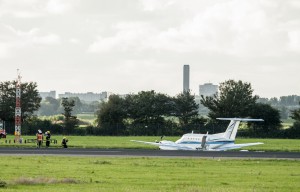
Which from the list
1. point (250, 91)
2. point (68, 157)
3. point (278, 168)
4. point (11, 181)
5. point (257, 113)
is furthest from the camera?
point (250, 91)

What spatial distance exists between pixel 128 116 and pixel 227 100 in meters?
19.7

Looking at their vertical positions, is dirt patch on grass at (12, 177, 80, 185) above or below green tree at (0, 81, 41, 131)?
below

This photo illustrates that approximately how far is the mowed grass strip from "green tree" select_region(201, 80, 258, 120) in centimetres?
7958

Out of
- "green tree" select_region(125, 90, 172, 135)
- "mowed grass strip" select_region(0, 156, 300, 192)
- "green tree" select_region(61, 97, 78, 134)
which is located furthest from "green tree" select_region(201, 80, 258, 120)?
"mowed grass strip" select_region(0, 156, 300, 192)

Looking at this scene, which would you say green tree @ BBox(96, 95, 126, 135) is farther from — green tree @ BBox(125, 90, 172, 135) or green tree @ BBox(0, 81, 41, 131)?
green tree @ BBox(0, 81, 41, 131)

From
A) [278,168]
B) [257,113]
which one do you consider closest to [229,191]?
[278,168]

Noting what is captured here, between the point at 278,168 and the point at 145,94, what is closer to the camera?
the point at 278,168

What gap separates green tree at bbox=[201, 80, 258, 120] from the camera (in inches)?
5128

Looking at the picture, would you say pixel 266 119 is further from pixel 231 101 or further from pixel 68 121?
pixel 68 121

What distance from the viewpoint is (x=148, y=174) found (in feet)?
123

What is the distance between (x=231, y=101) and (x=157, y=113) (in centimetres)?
1471

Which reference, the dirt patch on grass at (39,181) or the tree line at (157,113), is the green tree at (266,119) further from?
the dirt patch on grass at (39,181)

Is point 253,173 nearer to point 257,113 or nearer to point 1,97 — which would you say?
point 257,113

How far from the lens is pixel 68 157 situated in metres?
52.7
